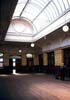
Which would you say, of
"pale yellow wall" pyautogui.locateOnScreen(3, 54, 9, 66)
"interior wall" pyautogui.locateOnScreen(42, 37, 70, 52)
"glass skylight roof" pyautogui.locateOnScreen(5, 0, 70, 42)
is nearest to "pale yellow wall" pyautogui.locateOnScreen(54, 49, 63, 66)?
"interior wall" pyautogui.locateOnScreen(42, 37, 70, 52)

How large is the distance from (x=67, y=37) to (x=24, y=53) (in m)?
9.99

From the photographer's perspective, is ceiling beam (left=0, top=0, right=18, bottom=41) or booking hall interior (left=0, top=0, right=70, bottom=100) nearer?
ceiling beam (left=0, top=0, right=18, bottom=41)

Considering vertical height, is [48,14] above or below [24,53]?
above

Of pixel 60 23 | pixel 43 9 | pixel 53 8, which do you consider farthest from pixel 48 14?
pixel 60 23

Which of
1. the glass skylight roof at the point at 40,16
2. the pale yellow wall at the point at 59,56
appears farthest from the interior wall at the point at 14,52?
the pale yellow wall at the point at 59,56

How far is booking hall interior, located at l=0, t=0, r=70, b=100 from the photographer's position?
542 inches

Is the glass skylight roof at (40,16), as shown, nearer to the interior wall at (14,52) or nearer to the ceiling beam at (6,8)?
the interior wall at (14,52)

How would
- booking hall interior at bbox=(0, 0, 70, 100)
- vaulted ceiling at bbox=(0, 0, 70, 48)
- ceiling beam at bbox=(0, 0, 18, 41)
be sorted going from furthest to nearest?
booking hall interior at bbox=(0, 0, 70, 100) → vaulted ceiling at bbox=(0, 0, 70, 48) → ceiling beam at bbox=(0, 0, 18, 41)

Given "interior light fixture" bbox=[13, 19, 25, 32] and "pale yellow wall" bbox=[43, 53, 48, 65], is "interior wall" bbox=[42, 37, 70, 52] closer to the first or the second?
"pale yellow wall" bbox=[43, 53, 48, 65]

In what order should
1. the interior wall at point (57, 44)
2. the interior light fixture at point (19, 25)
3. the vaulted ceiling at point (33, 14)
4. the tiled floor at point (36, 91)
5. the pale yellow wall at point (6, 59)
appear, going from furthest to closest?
1. the pale yellow wall at point (6, 59)
2. the interior light fixture at point (19, 25)
3. the interior wall at point (57, 44)
4. the vaulted ceiling at point (33, 14)
5. the tiled floor at point (36, 91)

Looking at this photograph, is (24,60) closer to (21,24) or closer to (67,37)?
(21,24)

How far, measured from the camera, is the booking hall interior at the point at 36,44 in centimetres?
1376

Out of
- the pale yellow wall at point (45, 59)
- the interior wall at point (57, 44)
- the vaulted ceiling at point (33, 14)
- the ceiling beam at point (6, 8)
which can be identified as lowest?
the pale yellow wall at point (45, 59)

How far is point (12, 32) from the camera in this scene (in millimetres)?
21672
